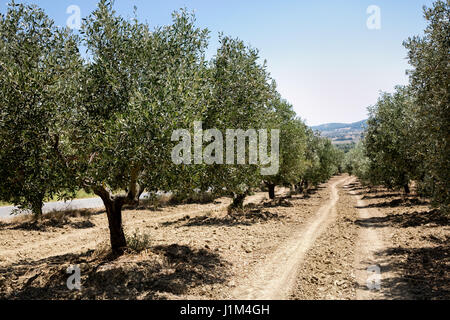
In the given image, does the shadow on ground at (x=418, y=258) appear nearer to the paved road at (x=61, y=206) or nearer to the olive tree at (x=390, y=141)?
the olive tree at (x=390, y=141)

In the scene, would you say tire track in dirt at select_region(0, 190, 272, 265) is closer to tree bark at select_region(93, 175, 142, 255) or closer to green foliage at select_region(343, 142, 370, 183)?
tree bark at select_region(93, 175, 142, 255)

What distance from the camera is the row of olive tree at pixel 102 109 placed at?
1046cm

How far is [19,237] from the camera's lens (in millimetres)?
23297

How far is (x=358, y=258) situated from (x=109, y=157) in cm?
1261

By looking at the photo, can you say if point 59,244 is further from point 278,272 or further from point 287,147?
point 287,147

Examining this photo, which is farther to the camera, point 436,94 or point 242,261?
point 242,261

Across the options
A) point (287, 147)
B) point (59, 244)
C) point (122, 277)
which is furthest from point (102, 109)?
point (287, 147)

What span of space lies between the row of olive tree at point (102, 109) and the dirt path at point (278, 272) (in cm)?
447

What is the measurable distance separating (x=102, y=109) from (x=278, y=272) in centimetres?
1023

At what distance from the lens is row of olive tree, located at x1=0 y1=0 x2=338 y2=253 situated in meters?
10.5

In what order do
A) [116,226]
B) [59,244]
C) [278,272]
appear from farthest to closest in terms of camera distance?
[59,244], [116,226], [278,272]

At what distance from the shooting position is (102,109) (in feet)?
42.7
